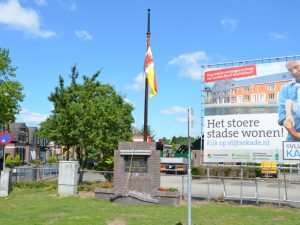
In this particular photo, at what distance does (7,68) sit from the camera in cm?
3819

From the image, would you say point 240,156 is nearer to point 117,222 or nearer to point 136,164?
point 136,164

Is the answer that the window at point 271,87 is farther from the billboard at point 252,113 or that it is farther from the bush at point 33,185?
the bush at point 33,185

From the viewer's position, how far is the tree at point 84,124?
2527 cm

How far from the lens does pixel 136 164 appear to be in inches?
700

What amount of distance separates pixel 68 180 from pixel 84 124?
5.92m

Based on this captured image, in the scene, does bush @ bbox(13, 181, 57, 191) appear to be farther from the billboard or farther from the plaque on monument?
the billboard

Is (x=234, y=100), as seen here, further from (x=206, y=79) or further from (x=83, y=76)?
(x=83, y=76)

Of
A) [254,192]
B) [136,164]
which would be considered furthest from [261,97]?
[254,192]

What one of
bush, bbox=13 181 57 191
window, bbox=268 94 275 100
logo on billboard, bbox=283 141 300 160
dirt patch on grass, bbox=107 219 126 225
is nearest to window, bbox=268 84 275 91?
window, bbox=268 94 275 100

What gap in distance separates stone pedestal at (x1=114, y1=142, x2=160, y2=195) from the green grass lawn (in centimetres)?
119

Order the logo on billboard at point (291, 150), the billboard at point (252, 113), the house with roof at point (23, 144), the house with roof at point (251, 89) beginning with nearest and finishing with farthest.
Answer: the logo on billboard at point (291, 150) < the billboard at point (252, 113) < the house with roof at point (251, 89) < the house with roof at point (23, 144)

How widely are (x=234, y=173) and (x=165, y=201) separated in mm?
17911

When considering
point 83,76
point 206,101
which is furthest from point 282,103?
point 83,76

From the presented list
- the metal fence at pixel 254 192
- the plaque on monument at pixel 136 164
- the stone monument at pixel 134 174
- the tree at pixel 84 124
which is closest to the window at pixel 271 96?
the metal fence at pixel 254 192
